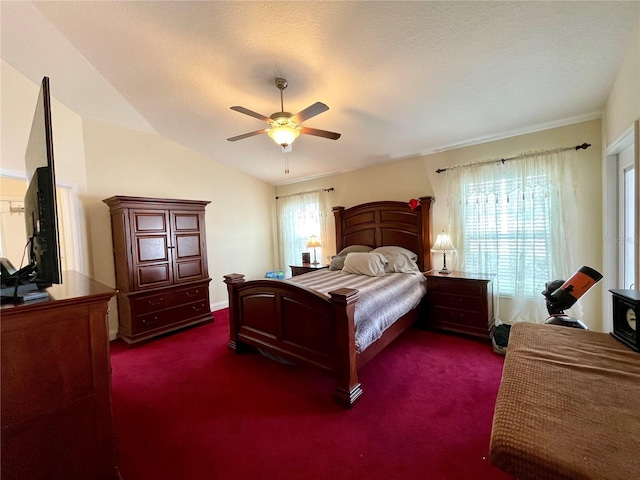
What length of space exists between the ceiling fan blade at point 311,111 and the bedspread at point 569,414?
6.24ft

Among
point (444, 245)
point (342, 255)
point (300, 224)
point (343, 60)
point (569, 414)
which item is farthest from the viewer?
point (300, 224)

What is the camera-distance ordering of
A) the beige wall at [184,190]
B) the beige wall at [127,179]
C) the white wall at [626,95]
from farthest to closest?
the beige wall at [184,190], the beige wall at [127,179], the white wall at [626,95]

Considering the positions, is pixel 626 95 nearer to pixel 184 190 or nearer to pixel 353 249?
pixel 353 249

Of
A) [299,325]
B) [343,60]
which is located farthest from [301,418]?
[343,60]

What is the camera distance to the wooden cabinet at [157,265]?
3.22 m

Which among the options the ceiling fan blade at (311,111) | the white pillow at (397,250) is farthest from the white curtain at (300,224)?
the ceiling fan blade at (311,111)

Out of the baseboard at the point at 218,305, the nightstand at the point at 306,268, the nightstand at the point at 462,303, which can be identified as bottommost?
the baseboard at the point at 218,305

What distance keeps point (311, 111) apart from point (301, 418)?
2.27m

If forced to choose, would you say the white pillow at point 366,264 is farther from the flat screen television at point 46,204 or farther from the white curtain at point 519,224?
the flat screen television at point 46,204

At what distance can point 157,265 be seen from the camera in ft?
11.3

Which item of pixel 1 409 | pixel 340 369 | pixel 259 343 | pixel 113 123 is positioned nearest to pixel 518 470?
pixel 340 369

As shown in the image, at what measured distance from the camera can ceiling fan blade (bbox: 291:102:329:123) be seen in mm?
1992

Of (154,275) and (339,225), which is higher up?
(339,225)

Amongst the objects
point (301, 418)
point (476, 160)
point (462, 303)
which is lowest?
point (301, 418)
